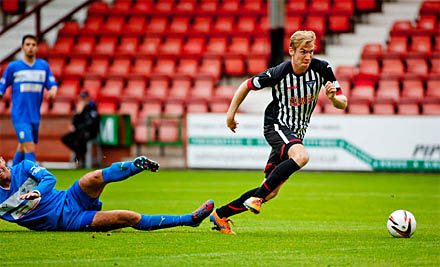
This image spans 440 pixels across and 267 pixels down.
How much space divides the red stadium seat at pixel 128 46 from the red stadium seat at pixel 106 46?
18cm

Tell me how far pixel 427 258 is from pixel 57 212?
3.25 m

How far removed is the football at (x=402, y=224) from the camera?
642 cm

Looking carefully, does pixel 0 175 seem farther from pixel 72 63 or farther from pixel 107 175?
pixel 72 63

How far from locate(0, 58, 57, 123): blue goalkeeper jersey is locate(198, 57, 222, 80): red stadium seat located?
8.79 m

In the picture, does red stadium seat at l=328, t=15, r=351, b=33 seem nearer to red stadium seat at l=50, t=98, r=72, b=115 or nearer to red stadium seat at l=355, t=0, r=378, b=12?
red stadium seat at l=355, t=0, r=378, b=12

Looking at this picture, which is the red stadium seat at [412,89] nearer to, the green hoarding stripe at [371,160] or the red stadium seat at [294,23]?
the green hoarding stripe at [371,160]

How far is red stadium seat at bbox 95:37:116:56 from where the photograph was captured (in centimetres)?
2095

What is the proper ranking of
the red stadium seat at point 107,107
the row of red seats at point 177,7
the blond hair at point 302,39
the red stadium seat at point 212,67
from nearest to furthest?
the blond hair at point 302,39
the red stadium seat at point 107,107
the red stadium seat at point 212,67
the row of red seats at point 177,7

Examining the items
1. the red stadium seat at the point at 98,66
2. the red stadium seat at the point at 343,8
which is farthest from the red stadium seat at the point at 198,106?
the red stadium seat at the point at 343,8

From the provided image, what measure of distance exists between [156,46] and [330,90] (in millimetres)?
15055

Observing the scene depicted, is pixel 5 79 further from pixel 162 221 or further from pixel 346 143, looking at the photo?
pixel 346 143

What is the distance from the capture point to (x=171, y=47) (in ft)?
68.0

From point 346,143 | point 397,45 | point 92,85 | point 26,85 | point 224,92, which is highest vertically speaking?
point 26,85

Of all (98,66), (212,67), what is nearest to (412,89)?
(212,67)
